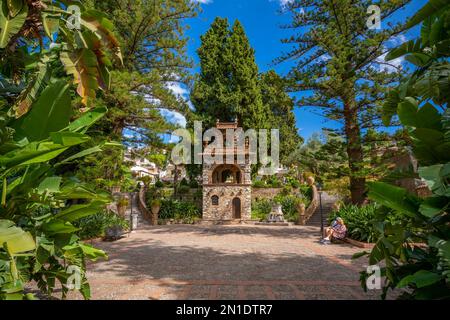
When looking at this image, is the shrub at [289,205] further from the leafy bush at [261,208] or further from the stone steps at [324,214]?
the stone steps at [324,214]

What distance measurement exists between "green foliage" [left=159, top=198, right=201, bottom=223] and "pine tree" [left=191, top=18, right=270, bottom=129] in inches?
290

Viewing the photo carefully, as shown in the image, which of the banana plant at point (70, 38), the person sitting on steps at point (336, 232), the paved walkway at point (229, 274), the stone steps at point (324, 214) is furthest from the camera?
the stone steps at point (324, 214)

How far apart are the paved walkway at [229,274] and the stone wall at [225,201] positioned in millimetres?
11412

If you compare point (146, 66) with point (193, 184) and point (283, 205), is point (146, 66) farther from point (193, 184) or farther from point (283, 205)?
point (283, 205)

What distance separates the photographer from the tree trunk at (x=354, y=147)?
10.8 meters

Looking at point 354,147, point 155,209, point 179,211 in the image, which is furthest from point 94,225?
point 354,147

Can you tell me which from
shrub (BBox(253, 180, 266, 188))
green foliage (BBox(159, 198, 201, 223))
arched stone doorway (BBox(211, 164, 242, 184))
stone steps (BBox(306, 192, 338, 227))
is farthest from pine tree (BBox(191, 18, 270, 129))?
stone steps (BBox(306, 192, 338, 227))

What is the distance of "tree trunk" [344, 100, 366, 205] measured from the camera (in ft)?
35.5

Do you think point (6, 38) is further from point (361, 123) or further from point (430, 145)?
point (361, 123)

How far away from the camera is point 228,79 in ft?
78.2

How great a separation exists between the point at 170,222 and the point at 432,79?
19188 mm

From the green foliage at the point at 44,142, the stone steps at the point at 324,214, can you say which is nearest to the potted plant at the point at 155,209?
the stone steps at the point at 324,214

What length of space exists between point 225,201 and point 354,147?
11.6 meters

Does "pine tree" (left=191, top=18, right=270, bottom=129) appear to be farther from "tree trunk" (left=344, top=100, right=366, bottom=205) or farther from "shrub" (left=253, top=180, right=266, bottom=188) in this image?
"tree trunk" (left=344, top=100, right=366, bottom=205)
